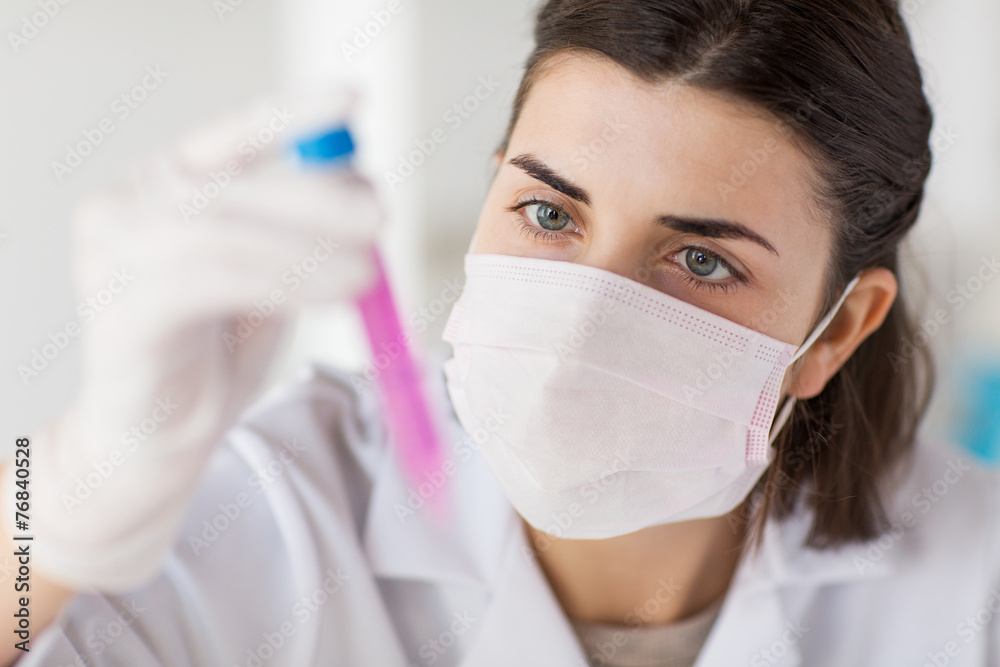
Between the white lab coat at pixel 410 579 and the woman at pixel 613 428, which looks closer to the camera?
the woman at pixel 613 428

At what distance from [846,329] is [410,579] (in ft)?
2.51

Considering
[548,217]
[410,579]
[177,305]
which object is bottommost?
[410,579]

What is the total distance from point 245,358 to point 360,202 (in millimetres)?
247

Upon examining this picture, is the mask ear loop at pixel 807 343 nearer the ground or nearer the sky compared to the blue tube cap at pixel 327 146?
nearer the ground

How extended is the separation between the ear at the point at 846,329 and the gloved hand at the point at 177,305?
2.36ft

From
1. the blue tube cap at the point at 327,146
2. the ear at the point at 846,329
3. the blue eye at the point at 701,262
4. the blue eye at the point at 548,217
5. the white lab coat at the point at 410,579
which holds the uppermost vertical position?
the blue tube cap at the point at 327,146

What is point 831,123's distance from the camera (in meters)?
1.05

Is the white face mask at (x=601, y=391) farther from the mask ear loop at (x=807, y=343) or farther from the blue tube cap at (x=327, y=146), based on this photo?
the blue tube cap at (x=327, y=146)

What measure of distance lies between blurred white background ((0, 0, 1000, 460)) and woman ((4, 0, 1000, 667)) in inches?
9.9

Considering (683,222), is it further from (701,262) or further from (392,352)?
(392,352)

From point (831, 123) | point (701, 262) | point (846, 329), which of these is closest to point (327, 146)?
point (701, 262)

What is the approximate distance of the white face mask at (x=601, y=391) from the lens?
0.97 metres

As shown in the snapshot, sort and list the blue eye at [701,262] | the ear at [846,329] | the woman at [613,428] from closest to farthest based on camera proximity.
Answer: the woman at [613,428]
the blue eye at [701,262]
the ear at [846,329]

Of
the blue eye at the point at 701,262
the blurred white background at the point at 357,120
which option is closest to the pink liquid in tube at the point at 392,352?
the blurred white background at the point at 357,120
